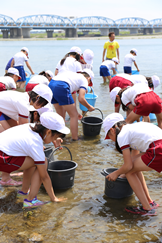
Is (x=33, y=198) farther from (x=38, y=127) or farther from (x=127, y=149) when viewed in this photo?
(x=127, y=149)

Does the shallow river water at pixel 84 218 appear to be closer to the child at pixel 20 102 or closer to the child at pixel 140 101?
the child at pixel 20 102

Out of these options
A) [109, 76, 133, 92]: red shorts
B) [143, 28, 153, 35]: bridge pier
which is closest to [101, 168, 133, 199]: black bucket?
[109, 76, 133, 92]: red shorts

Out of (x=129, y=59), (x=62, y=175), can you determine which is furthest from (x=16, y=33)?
(x=62, y=175)

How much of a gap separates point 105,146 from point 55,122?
253 cm

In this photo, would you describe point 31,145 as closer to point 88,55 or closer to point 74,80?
point 74,80

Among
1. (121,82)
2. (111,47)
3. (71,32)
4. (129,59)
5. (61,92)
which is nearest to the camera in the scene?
(61,92)

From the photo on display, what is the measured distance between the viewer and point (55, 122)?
3.14 metres

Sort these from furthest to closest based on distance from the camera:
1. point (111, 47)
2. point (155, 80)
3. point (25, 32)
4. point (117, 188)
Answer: point (25, 32) → point (111, 47) → point (155, 80) → point (117, 188)

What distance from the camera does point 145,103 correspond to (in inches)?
177

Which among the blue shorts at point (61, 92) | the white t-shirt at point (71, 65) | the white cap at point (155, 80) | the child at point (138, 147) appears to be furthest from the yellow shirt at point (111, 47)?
the child at point (138, 147)

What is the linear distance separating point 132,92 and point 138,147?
65.1 inches

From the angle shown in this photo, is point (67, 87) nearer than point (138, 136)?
No

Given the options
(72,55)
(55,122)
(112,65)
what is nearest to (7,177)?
(55,122)

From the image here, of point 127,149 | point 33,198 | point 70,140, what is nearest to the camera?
point 127,149
